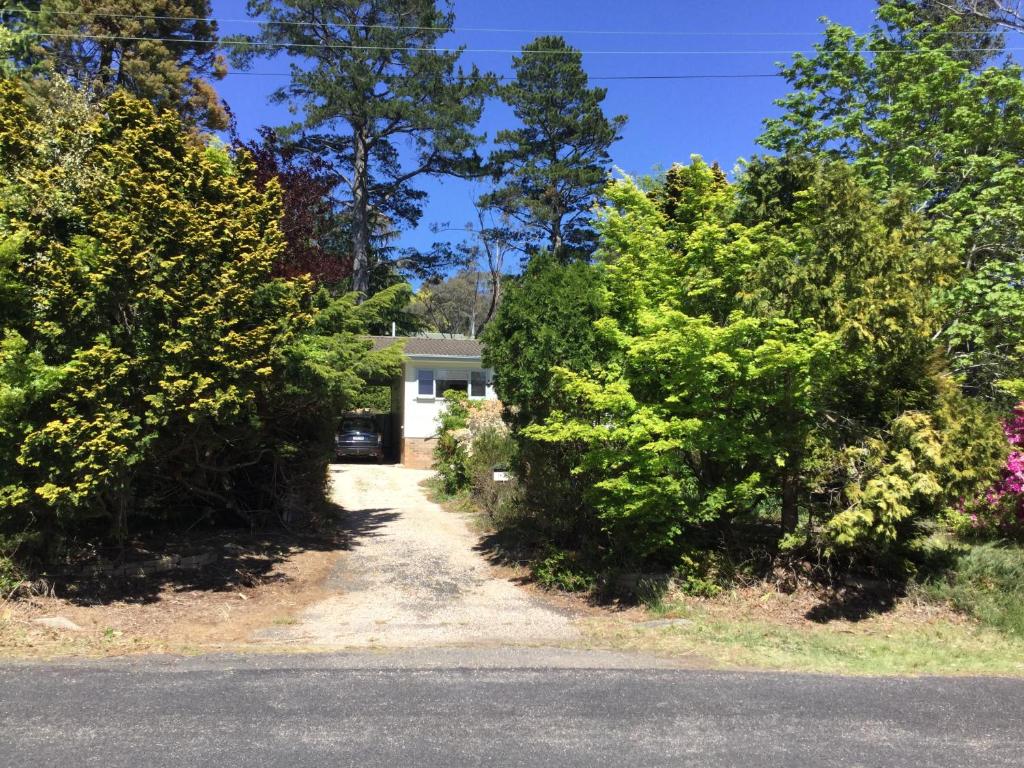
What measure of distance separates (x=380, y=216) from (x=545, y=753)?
31.2m

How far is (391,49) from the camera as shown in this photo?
27.2 metres

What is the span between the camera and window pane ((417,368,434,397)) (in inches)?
943

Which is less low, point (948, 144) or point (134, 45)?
point (134, 45)

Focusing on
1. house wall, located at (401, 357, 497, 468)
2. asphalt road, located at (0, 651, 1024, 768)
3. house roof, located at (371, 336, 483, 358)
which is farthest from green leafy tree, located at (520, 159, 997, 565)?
house roof, located at (371, 336, 483, 358)

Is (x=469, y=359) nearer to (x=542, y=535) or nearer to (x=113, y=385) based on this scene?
(x=542, y=535)

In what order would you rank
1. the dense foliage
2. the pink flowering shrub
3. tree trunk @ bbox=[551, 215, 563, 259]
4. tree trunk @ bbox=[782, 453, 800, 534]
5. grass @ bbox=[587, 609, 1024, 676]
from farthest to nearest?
tree trunk @ bbox=[551, 215, 563, 259], tree trunk @ bbox=[782, 453, 800, 534], the pink flowering shrub, the dense foliage, grass @ bbox=[587, 609, 1024, 676]

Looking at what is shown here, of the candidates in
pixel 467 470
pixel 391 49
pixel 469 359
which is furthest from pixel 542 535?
pixel 391 49

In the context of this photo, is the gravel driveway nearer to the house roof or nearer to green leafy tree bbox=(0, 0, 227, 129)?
the house roof

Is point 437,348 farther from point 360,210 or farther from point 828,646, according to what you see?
point 828,646

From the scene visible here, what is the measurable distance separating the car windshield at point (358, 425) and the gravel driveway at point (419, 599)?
9676 millimetres

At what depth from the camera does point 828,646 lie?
22.0 feet

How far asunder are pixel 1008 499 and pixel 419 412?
1774 centimetres

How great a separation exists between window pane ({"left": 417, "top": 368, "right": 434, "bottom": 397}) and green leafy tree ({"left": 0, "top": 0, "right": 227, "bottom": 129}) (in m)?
11.8

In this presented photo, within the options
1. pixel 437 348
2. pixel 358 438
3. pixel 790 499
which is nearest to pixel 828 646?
pixel 790 499
